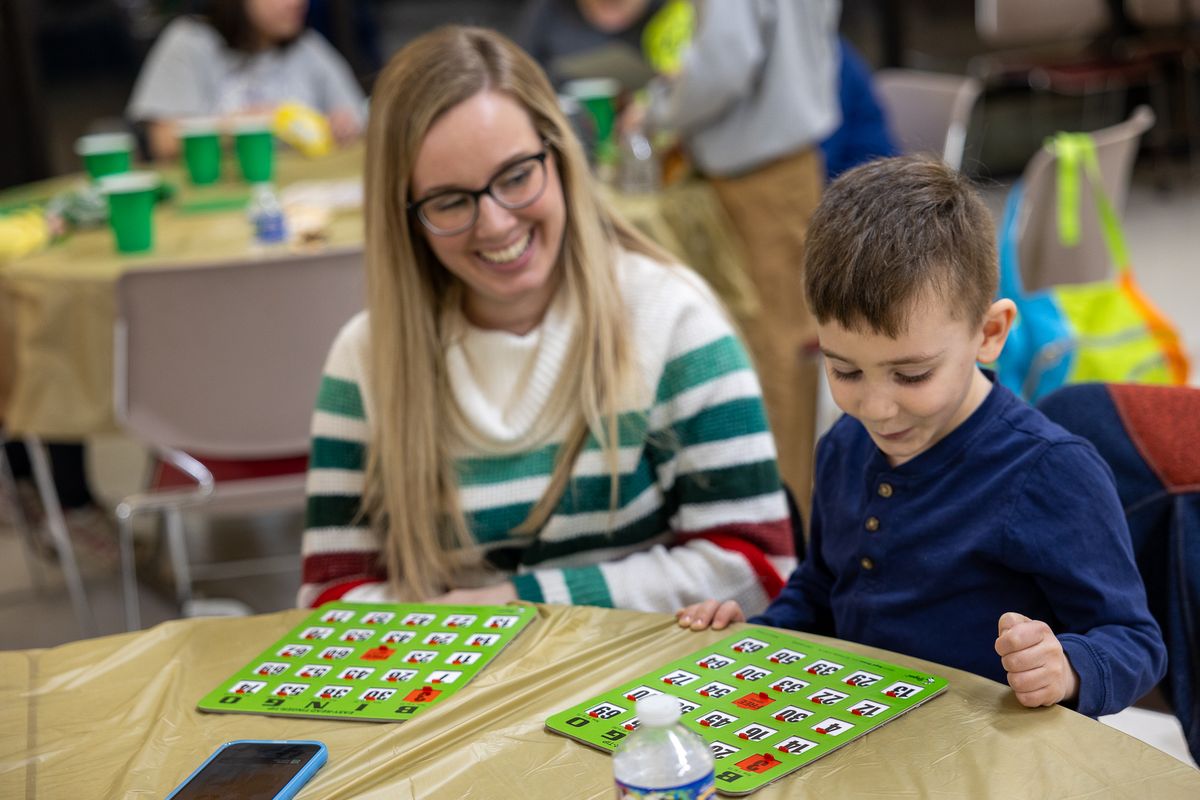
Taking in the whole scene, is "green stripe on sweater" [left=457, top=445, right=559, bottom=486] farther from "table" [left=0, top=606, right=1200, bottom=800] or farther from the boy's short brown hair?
the boy's short brown hair

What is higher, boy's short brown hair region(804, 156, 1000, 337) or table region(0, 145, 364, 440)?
Answer: boy's short brown hair region(804, 156, 1000, 337)

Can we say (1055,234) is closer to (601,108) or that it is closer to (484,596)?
(601,108)

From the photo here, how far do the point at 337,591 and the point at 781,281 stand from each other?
1906 millimetres

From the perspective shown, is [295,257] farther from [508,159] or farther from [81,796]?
[81,796]

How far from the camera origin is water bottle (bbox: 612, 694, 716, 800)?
88cm

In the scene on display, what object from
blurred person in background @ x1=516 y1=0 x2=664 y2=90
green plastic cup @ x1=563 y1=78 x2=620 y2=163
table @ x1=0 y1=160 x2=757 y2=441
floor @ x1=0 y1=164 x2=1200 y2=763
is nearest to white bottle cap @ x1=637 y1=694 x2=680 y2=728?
floor @ x1=0 y1=164 x2=1200 y2=763

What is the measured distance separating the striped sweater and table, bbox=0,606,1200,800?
11.4 inches

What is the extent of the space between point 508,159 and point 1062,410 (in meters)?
0.74

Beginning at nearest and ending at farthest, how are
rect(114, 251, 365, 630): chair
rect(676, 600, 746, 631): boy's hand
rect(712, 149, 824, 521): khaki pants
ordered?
1. rect(676, 600, 746, 631): boy's hand
2. rect(114, 251, 365, 630): chair
3. rect(712, 149, 824, 521): khaki pants

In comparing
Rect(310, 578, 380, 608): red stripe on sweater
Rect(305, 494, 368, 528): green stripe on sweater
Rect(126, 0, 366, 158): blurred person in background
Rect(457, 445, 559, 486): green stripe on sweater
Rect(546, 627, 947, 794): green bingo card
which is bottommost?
Rect(310, 578, 380, 608): red stripe on sweater

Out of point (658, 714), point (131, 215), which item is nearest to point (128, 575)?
point (131, 215)

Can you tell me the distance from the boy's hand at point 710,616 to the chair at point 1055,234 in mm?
1748

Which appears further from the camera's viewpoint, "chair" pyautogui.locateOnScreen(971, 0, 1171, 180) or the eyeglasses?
"chair" pyautogui.locateOnScreen(971, 0, 1171, 180)

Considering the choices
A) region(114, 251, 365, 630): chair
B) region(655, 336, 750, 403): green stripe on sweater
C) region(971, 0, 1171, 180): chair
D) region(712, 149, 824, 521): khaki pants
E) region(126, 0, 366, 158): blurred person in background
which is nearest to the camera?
region(655, 336, 750, 403): green stripe on sweater
